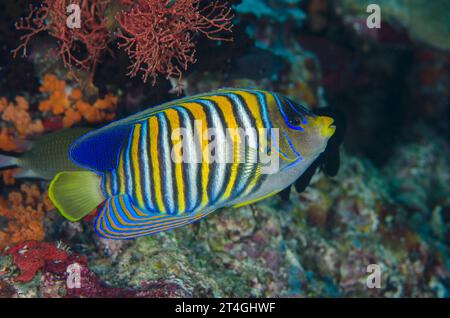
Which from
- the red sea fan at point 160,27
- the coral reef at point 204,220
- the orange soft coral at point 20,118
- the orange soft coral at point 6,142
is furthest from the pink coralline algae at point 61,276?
the red sea fan at point 160,27

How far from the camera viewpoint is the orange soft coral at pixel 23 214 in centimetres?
311

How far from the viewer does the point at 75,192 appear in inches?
89.4

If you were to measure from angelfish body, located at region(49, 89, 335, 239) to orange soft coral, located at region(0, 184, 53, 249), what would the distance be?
106cm

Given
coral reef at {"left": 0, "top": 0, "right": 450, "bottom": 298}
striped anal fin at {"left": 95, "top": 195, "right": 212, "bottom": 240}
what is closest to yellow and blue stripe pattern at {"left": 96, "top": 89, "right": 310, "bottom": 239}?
striped anal fin at {"left": 95, "top": 195, "right": 212, "bottom": 240}

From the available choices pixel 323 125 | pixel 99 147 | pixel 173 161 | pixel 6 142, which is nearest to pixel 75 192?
pixel 99 147

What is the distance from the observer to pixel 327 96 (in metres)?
6.48

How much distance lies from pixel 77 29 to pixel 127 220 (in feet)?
5.54

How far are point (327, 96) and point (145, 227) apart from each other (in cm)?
479

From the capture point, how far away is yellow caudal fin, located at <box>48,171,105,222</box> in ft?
7.30

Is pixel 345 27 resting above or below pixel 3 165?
above

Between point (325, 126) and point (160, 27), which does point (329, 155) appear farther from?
point (160, 27)
